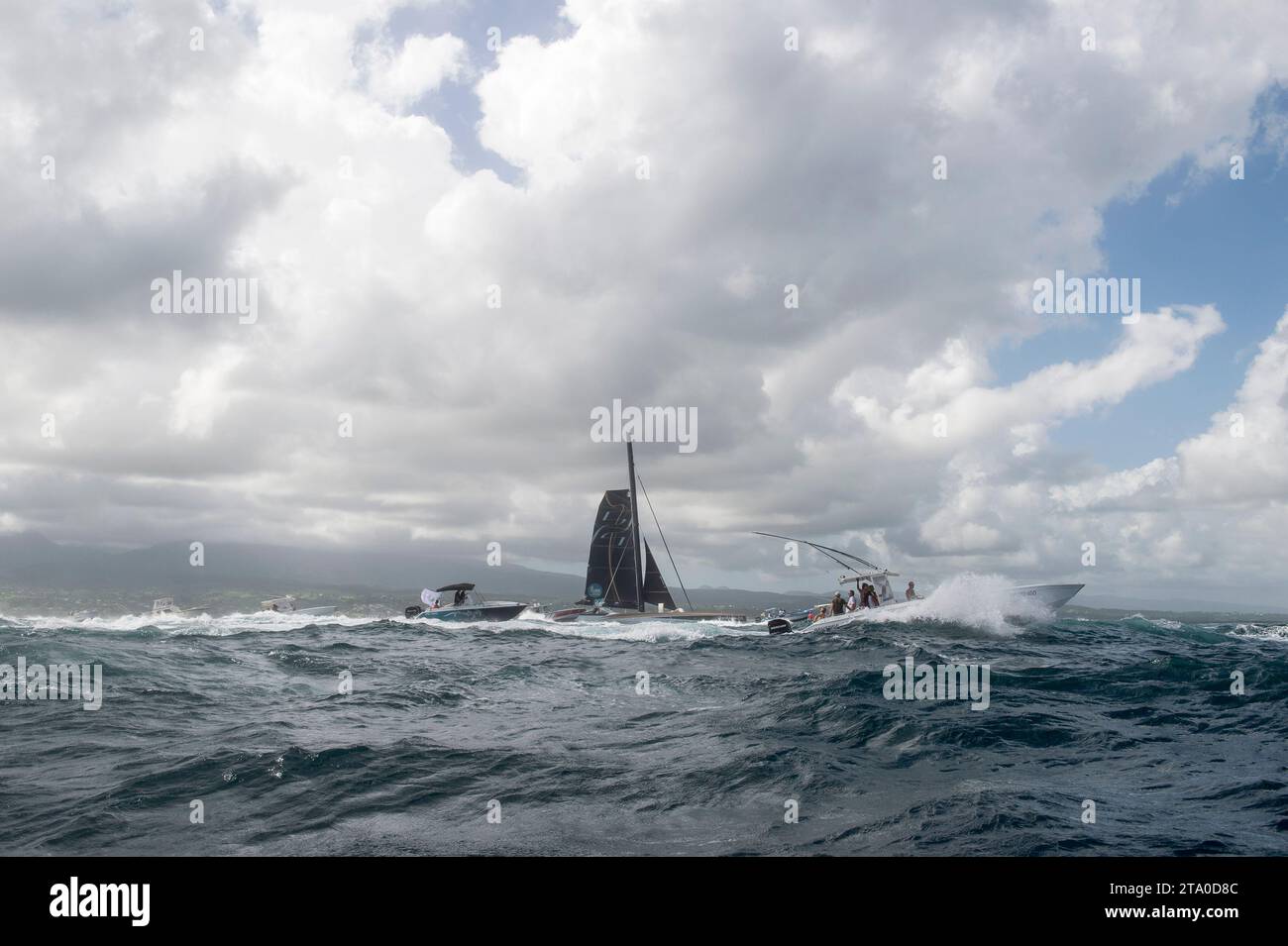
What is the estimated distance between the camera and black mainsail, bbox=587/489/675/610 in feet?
249

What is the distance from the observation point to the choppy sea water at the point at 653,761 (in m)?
9.68

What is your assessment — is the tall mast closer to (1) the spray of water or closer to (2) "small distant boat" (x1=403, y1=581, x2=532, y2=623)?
(2) "small distant boat" (x1=403, y1=581, x2=532, y2=623)

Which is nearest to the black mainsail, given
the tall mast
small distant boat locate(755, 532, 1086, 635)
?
the tall mast

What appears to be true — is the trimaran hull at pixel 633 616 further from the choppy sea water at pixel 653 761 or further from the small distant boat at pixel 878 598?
the choppy sea water at pixel 653 761

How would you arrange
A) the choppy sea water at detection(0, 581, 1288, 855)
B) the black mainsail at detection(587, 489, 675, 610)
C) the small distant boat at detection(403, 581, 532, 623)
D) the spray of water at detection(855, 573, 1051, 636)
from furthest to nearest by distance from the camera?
the black mainsail at detection(587, 489, 675, 610)
the small distant boat at detection(403, 581, 532, 623)
the spray of water at detection(855, 573, 1051, 636)
the choppy sea water at detection(0, 581, 1288, 855)

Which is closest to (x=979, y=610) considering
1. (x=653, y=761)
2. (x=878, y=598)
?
(x=878, y=598)

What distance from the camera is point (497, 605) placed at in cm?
7075

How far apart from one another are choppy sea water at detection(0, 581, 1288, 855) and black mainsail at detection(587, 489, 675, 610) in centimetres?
4827

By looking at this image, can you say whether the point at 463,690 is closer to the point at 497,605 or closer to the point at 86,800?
the point at 86,800

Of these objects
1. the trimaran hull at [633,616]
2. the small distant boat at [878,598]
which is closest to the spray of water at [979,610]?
the small distant boat at [878,598]

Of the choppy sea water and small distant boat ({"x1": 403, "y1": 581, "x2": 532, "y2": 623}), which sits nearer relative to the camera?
the choppy sea water

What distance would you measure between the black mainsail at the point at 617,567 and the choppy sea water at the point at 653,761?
48.3 meters
